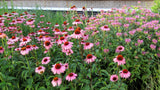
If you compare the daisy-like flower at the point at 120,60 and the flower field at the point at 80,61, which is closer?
the daisy-like flower at the point at 120,60

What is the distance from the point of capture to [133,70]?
6.95 ft

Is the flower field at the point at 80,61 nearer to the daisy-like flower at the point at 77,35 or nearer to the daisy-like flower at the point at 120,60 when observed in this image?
the daisy-like flower at the point at 77,35

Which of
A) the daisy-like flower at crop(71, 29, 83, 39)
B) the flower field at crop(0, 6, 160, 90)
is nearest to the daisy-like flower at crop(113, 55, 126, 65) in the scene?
the flower field at crop(0, 6, 160, 90)

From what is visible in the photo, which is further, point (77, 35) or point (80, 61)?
point (80, 61)

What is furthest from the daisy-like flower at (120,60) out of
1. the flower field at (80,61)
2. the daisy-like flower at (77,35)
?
the daisy-like flower at (77,35)

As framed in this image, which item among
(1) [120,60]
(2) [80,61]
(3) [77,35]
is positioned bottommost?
(2) [80,61]

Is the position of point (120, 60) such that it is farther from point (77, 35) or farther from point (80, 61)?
point (80, 61)

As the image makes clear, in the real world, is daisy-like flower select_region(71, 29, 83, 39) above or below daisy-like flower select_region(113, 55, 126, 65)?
above

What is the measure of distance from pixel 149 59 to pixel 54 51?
4.49 ft

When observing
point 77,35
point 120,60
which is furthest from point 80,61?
point 120,60

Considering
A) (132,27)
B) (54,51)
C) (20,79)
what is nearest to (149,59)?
(132,27)

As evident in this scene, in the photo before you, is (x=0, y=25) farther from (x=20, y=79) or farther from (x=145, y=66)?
(x=145, y=66)

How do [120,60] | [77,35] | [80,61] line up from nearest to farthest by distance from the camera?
1. [120,60]
2. [77,35]
3. [80,61]

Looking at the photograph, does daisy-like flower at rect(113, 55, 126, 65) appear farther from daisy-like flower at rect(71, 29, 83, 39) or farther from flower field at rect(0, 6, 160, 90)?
daisy-like flower at rect(71, 29, 83, 39)
